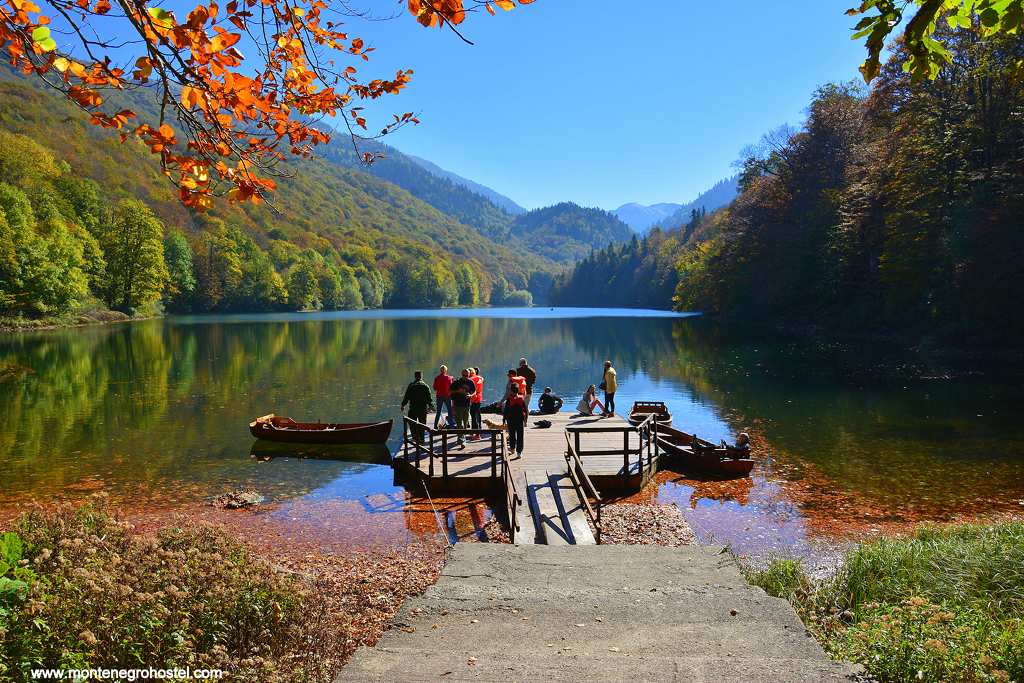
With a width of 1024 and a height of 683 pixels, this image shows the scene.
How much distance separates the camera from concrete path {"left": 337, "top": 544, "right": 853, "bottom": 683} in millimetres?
4793

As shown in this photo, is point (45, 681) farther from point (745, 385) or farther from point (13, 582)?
point (745, 385)

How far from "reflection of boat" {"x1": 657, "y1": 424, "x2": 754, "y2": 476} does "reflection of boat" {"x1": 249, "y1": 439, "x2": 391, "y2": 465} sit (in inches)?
348

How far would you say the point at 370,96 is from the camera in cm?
588

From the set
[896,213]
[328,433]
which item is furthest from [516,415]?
[896,213]

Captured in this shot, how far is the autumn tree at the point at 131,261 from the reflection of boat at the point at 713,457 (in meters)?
90.4

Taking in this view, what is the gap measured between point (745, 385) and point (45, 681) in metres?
33.1

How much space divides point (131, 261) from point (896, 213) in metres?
91.1

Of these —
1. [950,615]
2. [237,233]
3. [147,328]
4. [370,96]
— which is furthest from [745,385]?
[237,233]

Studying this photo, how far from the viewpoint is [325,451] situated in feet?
70.1

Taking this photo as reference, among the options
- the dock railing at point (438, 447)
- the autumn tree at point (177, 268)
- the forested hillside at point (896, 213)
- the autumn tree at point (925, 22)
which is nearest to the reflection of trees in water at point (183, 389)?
the dock railing at point (438, 447)

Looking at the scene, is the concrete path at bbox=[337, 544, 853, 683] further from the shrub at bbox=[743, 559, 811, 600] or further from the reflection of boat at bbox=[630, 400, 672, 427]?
the reflection of boat at bbox=[630, 400, 672, 427]

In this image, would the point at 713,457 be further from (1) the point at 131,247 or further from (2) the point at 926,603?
(1) the point at 131,247

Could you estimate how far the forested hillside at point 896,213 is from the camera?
37438mm

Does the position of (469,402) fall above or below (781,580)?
above
